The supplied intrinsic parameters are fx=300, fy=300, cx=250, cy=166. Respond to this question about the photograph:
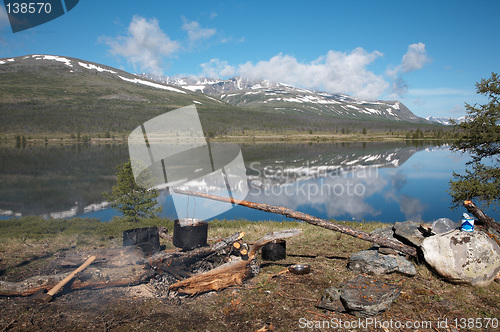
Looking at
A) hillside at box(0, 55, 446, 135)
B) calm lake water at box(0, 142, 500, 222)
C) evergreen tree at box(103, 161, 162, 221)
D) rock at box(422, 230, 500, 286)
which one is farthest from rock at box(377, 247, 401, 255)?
hillside at box(0, 55, 446, 135)

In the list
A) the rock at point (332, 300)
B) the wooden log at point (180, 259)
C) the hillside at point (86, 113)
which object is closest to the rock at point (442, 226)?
the rock at point (332, 300)

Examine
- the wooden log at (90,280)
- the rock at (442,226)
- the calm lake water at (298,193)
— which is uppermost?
the rock at (442,226)

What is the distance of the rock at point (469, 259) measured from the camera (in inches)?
224

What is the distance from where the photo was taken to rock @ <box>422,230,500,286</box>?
5691 millimetres

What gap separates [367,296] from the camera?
5137 mm

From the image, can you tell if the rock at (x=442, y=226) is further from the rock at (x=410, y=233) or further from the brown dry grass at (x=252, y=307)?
the brown dry grass at (x=252, y=307)

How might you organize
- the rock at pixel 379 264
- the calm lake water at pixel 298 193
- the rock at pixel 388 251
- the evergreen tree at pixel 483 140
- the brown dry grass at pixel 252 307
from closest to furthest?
the brown dry grass at pixel 252 307, the rock at pixel 379 264, the rock at pixel 388 251, the evergreen tree at pixel 483 140, the calm lake water at pixel 298 193

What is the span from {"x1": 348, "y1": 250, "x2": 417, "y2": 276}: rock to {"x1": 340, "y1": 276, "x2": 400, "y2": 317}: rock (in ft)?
2.85

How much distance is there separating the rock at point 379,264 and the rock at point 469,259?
1.96ft

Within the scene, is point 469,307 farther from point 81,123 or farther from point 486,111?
point 81,123

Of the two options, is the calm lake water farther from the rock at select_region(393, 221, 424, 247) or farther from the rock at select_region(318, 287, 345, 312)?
the rock at select_region(393, 221, 424, 247)

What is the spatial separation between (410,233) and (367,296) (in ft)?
9.83

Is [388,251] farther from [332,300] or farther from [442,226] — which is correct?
[332,300]

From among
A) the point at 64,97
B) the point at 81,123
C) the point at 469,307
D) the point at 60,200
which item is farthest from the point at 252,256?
the point at 64,97
